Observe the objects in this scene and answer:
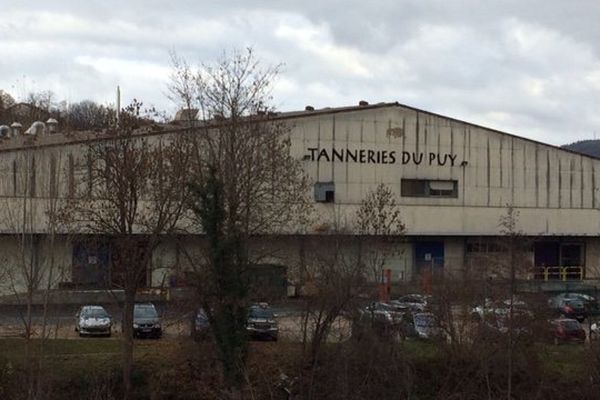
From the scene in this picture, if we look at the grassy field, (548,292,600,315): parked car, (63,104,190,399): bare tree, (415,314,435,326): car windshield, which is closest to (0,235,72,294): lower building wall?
(63,104,190,399): bare tree

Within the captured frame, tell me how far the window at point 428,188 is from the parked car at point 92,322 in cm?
2761

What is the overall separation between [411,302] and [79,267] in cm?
1272

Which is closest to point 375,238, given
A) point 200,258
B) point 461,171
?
point 200,258

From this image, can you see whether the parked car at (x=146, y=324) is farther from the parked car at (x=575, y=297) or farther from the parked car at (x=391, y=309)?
the parked car at (x=575, y=297)

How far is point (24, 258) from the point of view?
29031mm

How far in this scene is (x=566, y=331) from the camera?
110 feet

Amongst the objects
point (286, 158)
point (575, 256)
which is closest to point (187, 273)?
point (286, 158)

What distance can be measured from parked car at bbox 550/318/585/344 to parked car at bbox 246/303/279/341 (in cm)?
1078

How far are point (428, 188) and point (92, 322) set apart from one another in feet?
98.6

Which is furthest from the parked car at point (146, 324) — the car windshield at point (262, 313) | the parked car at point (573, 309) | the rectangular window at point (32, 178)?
the parked car at point (573, 309)

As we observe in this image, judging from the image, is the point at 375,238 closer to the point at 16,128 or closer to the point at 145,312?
the point at 145,312

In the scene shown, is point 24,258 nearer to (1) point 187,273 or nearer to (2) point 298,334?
(1) point 187,273

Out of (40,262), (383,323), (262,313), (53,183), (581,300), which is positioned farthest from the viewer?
(581,300)

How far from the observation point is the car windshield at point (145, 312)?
37.1 metres
